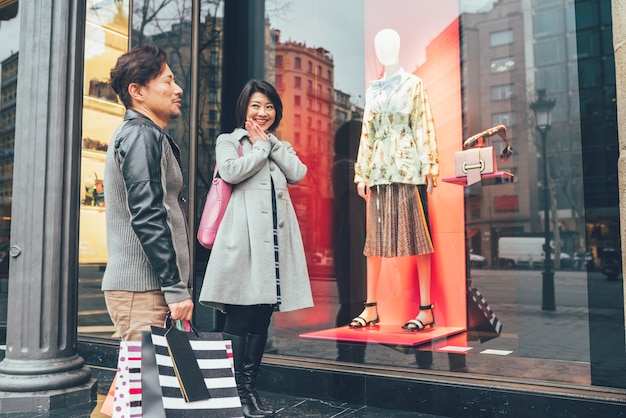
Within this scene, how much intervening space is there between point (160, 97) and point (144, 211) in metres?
0.57

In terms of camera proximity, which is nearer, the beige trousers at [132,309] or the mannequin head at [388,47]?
the beige trousers at [132,309]

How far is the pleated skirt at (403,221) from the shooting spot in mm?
4484

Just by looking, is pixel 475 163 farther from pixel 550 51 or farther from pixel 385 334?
pixel 385 334

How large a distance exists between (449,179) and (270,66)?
187cm

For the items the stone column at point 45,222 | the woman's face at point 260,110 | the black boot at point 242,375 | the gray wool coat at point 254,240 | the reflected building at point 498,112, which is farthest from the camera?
the reflected building at point 498,112

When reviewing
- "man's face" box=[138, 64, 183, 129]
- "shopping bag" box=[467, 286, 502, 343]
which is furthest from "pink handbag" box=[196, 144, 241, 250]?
"shopping bag" box=[467, 286, 502, 343]

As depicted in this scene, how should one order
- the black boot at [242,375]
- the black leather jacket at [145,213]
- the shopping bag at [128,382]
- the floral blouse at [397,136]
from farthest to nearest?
the floral blouse at [397,136], the black boot at [242,375], the black leather jacket at [145,213], the shopping bag at [128,382]

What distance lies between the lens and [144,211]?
2.36m

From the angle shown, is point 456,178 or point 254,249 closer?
point 254,249

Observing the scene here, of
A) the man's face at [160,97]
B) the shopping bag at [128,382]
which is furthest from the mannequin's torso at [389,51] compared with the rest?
the shopping bag at [128,382]

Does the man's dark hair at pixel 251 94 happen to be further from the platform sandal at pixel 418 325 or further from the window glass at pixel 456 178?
the platform sandal at pixel 418 325

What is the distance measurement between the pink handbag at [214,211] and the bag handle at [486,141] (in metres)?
1.97

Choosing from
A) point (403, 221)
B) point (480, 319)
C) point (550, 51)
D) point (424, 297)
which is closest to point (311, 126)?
point (403, 221)

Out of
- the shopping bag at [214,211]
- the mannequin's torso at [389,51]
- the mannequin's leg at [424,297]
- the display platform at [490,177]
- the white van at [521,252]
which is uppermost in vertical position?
the mannequin's torso at [389,51]
